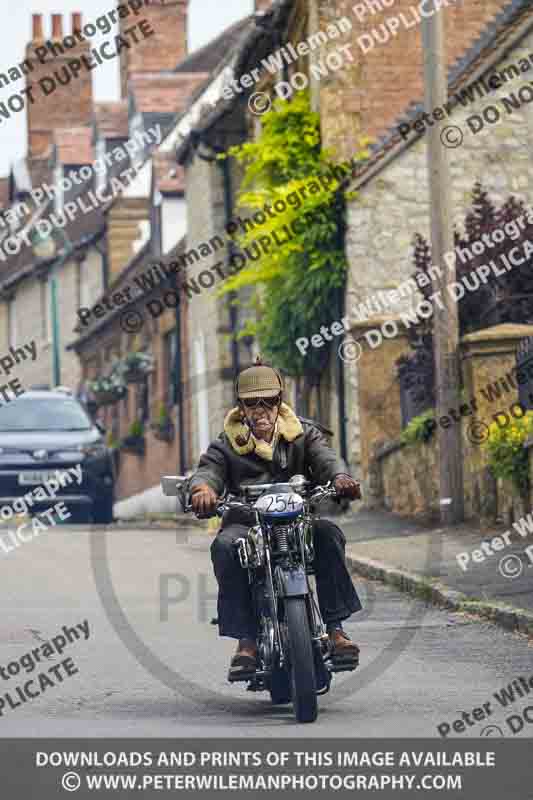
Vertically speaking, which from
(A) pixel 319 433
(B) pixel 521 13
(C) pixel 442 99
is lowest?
(A) pixel 319 433

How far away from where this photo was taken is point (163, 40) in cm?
5262

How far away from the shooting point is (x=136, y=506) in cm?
3938

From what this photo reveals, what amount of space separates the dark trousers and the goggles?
56cm

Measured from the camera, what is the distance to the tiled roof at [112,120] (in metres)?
53.4

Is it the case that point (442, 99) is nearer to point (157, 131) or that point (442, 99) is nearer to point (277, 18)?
point (277, 18)

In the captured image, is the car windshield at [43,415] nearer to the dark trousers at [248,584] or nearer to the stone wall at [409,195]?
the stone wall at [409,195]

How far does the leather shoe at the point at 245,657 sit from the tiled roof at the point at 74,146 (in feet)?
164

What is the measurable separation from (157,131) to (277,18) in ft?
54.9

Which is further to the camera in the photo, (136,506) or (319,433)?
(136,506)

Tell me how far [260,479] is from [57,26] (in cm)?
5553

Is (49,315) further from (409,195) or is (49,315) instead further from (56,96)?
(409,195)

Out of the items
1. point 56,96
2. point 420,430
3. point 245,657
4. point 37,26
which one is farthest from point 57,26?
point 245,657
